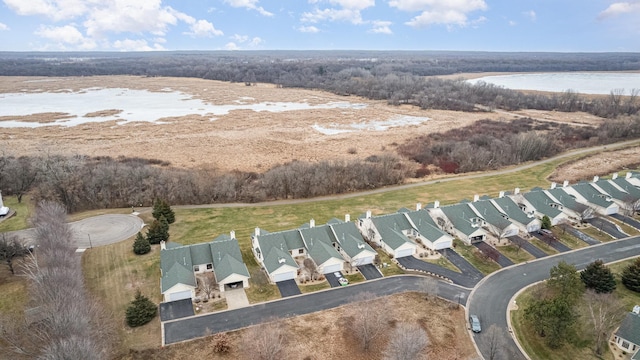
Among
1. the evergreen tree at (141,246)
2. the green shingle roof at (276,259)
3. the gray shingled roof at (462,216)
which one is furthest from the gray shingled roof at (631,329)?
the evergreen tree at (141,246)

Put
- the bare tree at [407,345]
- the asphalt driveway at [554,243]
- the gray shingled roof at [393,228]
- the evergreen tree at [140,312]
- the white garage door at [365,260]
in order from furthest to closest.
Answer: the asphalt driveway at [554,243], the gray shingled roof at [393,228], the white garage door at [365,260], the evergreen tree at [140,312], the bare tree at [407,345]

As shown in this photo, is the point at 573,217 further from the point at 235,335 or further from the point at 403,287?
the point at 235,335

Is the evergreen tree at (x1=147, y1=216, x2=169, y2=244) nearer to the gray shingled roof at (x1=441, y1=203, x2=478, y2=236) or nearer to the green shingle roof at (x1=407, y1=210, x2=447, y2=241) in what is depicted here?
the green shingle roof at (x1=407, y1=210, x2=447, y2=241)

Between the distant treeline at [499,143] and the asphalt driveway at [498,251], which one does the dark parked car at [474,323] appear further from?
the distant treeline at [499,143]

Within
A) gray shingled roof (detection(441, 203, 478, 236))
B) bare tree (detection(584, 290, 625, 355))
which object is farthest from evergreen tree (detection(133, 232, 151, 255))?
bare tree (detection(584, 290, 625, 355))

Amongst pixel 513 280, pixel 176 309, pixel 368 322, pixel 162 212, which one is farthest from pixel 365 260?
pixel 162 212

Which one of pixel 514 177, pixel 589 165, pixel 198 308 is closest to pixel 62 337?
pixel 198 308

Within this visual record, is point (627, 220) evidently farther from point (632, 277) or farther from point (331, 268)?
point (331, 268)
